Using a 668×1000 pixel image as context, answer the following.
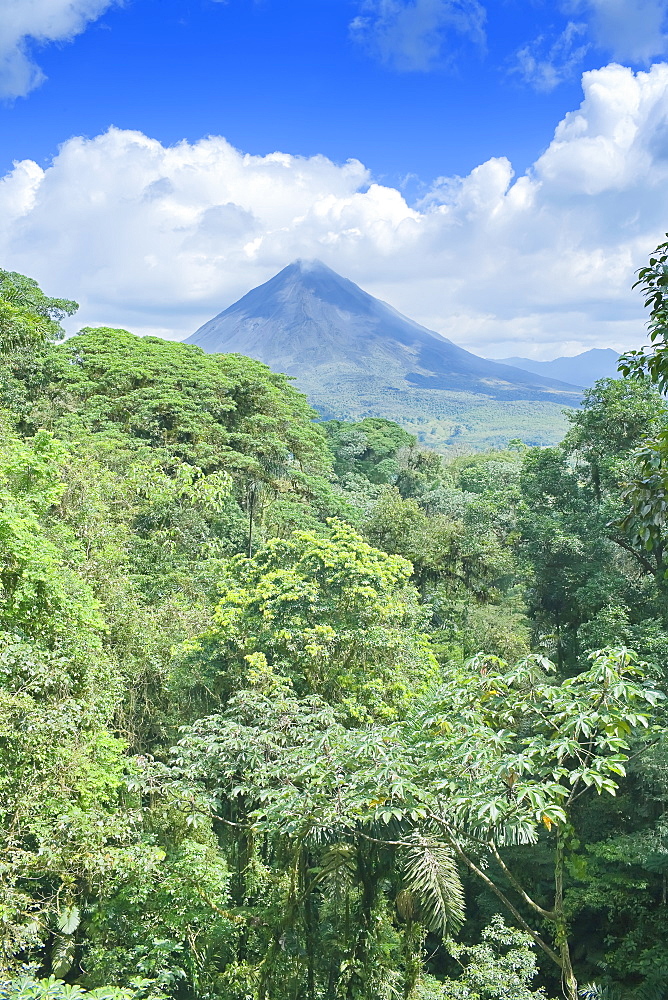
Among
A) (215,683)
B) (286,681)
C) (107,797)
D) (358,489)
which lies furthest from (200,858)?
(358,489)

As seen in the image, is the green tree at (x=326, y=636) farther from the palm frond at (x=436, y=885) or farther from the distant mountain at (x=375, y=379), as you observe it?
the distant mountain at (x=375, y=379)

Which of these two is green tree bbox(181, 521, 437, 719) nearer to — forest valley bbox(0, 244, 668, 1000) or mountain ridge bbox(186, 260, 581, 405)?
forest valley bbox(0, 244, 668, 1000)

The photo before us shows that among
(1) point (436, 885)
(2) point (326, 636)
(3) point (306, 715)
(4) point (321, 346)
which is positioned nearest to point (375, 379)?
(4) point (321, 346)

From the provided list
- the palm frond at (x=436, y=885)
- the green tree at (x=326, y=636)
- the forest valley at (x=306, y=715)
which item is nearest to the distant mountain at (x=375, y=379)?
→ the forest valley at (x=306, y=715)

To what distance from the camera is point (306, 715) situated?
6.27 meters

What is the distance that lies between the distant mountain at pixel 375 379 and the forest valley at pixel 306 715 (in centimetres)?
11495

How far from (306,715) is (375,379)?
545 ft

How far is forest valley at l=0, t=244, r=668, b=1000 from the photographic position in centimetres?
393

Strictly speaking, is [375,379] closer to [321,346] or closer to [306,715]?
[321,346]

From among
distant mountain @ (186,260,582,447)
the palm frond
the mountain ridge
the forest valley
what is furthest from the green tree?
the mountain ridge

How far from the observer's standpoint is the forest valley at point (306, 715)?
155 inches

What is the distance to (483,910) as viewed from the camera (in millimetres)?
10586

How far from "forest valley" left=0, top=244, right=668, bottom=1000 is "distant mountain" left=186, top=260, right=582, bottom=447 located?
115 meters

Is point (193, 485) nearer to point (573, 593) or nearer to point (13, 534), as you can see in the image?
point (13, 534)
